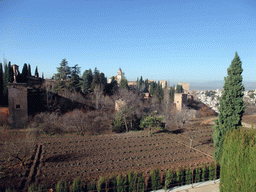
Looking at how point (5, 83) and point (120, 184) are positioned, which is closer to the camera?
point (120, 184)

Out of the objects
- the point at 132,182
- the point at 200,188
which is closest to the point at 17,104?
the point at 132,182

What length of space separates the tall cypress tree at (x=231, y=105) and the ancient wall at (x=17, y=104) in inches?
651

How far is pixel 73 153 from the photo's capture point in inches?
410

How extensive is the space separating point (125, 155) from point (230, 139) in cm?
589

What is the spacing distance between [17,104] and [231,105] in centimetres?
1777

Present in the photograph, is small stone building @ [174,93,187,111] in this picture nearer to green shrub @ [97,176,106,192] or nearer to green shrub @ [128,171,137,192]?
green shrub @ [128,171,137,192]

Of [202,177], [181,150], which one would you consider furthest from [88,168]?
[181,150]

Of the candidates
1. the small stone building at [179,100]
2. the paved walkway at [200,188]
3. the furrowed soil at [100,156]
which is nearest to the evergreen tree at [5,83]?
the furrowed soil at [100,156]

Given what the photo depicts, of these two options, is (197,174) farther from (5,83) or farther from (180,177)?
(5,83)

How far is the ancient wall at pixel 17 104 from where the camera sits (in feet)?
57.4

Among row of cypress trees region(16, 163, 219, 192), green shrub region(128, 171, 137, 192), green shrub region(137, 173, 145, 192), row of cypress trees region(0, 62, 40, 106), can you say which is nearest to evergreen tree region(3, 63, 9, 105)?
row of cypress trees region(0, 62, 40, 106)

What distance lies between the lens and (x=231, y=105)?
9.44 m

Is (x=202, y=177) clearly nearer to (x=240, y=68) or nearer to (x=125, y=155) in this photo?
(x=125, y=155)

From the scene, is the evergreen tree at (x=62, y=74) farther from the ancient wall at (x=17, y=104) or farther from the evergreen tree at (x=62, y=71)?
the ancient wall at (x=17, y=104)
